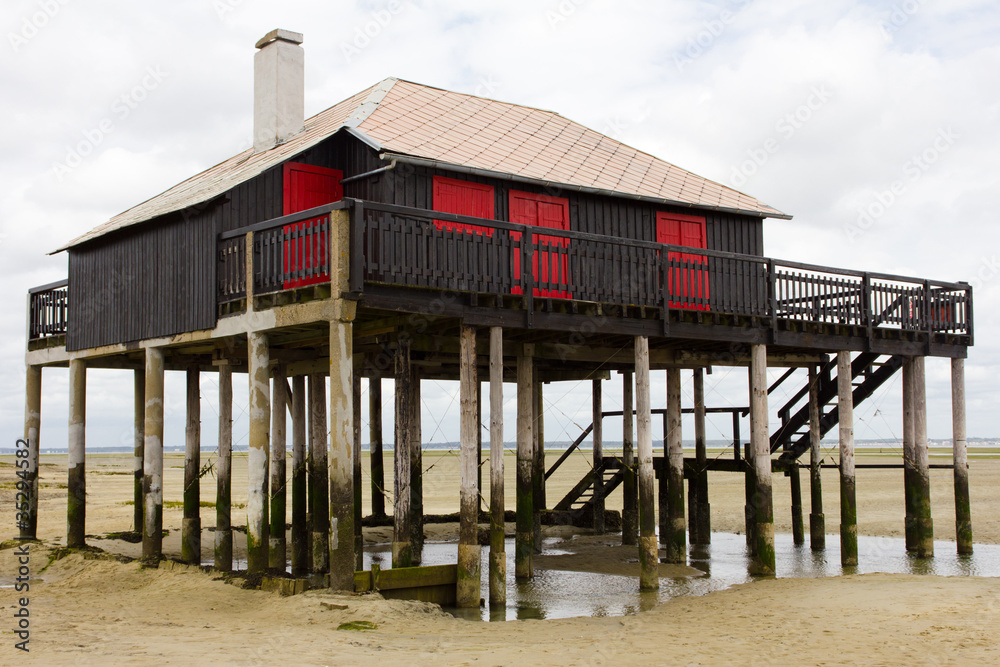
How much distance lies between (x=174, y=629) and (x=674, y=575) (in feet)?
32.0

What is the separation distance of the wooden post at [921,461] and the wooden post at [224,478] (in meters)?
Result: 14.5

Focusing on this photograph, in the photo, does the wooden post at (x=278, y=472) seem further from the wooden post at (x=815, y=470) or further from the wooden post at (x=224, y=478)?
the wooden post at (x=815, y=470)

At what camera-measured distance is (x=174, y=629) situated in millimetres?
12180

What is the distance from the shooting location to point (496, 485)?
1520 cm

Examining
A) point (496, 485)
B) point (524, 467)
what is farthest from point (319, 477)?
point (496, 485)

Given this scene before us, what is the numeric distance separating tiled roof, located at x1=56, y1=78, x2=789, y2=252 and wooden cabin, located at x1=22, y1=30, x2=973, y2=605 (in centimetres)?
10

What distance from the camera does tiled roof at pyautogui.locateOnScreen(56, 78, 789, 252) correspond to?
17.4m

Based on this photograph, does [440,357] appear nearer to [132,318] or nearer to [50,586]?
[132,318]

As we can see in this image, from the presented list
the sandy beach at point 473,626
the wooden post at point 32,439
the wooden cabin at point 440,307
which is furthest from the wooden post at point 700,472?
the wooden post at point 32,439

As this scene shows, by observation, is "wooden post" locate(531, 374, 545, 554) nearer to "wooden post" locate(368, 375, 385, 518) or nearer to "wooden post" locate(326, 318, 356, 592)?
"wooden post" locate(368, 375, 385, 518)

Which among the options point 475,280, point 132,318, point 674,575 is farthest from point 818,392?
point 132,318

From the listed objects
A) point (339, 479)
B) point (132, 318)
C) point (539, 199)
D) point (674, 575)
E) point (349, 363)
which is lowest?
point (674, 575)

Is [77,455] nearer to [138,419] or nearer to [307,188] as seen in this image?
[138,419]

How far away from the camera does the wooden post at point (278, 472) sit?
62.5 feet
